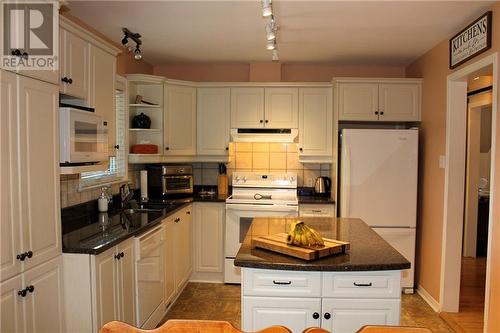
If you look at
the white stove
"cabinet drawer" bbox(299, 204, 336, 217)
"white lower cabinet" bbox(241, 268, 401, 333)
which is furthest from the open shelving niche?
"white lower cabinet" bbox(241, 268, 401, 333)

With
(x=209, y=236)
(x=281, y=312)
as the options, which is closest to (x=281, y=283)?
(x=281, y=312)

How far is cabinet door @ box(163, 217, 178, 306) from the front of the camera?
3195 millimetres

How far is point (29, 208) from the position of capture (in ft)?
5.82

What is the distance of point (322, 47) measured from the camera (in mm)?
3650

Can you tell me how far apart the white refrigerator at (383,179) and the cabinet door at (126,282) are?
2.21m

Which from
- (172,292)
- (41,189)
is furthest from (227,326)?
(172,292)

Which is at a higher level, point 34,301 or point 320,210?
point 320,210

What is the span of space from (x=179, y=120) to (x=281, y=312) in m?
2.70

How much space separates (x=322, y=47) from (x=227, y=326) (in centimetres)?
317

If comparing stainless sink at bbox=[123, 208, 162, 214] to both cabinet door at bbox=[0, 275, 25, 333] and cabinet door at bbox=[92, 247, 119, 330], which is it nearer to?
cabinet door at bbox=[92, 247, 119, 330]

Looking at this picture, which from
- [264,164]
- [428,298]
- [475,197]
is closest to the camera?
[428,298]

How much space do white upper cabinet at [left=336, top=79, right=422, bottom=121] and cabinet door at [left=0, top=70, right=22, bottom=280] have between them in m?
3.11

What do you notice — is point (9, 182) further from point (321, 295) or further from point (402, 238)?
point (402, 238)

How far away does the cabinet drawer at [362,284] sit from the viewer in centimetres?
182
